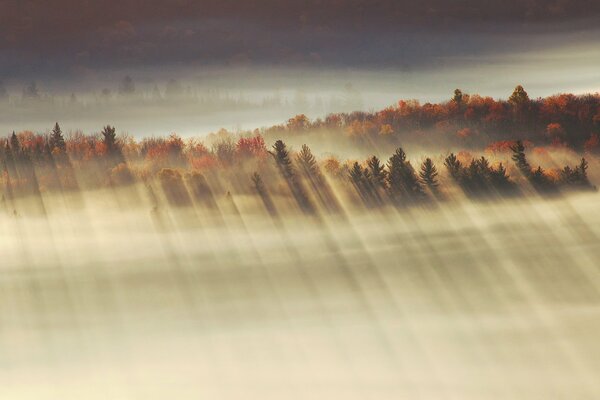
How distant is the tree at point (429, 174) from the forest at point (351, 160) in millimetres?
10

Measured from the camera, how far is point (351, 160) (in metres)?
10.7

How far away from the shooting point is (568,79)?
10711 mm

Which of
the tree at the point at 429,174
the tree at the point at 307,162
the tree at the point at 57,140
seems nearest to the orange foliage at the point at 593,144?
the tree at the point at 429,174

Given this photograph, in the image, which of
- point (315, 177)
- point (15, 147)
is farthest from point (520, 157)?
point (15, 147)

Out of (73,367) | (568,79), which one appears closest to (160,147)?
(73,367)

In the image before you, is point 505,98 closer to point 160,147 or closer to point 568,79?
point 568,79

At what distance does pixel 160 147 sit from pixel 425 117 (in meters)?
2.69

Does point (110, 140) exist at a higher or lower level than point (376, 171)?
higher

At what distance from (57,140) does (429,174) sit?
375cm

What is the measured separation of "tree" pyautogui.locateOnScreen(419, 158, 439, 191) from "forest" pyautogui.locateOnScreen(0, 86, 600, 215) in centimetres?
1

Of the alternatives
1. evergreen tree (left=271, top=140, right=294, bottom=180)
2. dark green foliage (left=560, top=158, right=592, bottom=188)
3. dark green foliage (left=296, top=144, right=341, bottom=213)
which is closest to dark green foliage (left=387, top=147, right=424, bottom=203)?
dark green foliage (left=296, top=144, right=341, bottom=213)

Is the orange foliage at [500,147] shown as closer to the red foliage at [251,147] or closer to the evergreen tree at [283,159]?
the evergreen tree at [283,159]

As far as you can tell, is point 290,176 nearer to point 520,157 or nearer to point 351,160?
point 351,160

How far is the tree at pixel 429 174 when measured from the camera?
10.6 meters
